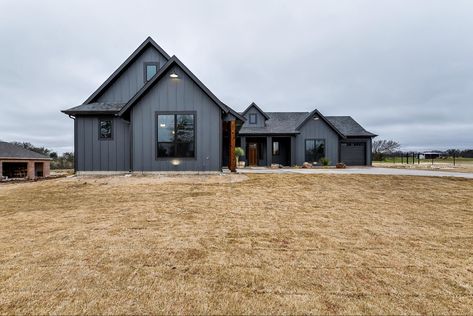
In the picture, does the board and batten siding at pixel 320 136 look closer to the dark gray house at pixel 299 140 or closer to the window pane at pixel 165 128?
the dark gray house at pixel 299 140

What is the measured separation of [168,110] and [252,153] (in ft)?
39.1

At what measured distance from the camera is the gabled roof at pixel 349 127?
2189 centimetres

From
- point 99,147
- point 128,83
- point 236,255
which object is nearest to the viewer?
point 236,255

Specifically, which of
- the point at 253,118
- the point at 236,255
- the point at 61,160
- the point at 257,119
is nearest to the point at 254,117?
the point at 253,118

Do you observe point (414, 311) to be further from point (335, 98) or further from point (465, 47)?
point (335, 98)

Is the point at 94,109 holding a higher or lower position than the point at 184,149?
higher

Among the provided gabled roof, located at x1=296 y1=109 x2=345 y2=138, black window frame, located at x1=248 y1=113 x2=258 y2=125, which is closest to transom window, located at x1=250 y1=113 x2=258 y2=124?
black window frame, located at x1=248 y1=113 x2=258 y2=125

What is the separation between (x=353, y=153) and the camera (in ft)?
73.2

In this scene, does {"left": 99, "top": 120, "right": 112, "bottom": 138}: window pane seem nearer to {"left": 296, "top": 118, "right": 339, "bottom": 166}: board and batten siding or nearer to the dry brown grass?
the dry brown grass

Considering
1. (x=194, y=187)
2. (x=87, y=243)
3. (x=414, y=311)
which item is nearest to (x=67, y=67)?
(x=194, y=187)

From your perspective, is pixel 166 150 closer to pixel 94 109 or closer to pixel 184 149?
pixel 184 149

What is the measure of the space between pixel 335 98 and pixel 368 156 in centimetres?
2096

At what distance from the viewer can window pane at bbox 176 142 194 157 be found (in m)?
10.8

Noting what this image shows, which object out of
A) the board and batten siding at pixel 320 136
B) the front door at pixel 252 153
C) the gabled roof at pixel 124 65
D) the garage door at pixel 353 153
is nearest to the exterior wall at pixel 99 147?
the gabled roof at pixel 124 65
